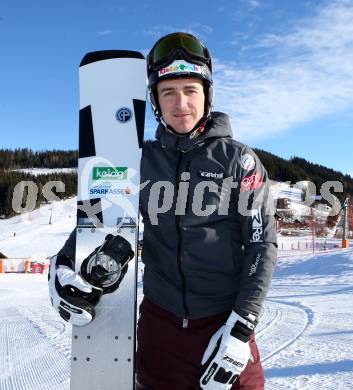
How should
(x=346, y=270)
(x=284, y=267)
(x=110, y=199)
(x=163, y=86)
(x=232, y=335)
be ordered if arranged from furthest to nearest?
(x=284, y=267), (x=346, y=270), (x=110, y=199), (x=163, y=86), (x=232, y=335)

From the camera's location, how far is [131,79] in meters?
3.03

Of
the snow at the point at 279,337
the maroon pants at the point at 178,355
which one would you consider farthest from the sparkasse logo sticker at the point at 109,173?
the snow at the point at 279,337

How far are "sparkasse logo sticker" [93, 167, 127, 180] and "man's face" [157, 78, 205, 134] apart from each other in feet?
2.24

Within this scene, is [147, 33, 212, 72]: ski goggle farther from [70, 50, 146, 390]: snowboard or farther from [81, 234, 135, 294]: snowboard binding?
[81, 234, 135, 294]: snowboard binding

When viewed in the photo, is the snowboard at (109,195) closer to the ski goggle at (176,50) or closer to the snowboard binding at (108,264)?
the snowboard binding at (108,264)

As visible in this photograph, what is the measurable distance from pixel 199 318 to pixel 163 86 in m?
1.17

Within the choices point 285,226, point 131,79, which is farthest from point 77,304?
point 285,226

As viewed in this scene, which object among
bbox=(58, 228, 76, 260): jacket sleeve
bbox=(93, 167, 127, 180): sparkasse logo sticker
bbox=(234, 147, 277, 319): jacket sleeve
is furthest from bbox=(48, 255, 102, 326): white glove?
bbox=(234, 147, 277, 319): jacket sleeve

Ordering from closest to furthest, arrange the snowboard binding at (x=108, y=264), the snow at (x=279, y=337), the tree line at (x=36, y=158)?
the snowboard binding at (x=108, y=264) → the snow at (x=279, y=337) → the tree line at (x=36, y=158)

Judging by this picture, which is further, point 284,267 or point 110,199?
point 284,267

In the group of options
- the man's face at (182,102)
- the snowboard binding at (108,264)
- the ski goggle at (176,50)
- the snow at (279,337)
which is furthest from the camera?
the snow at (279,337)

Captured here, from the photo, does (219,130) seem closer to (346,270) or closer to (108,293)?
(108,293)

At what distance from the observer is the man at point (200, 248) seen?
6.18ft

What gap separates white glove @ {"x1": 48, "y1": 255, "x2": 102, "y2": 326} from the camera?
2201 millimetres
